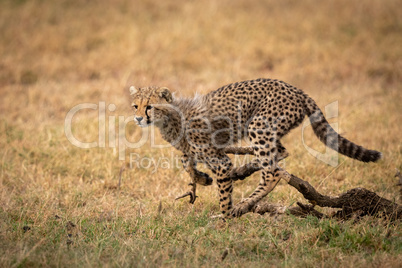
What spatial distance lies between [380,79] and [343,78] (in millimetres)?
640

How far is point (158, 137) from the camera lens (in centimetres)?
645

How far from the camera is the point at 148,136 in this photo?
21.1 feet

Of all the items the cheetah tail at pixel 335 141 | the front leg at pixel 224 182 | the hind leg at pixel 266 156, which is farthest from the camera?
the front leg at pixel 224 182

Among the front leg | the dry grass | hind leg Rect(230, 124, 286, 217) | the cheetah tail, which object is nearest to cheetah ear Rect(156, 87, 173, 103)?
the front leg

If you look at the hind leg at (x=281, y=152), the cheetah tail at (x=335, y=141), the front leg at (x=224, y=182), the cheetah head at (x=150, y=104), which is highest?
the cheetah head at (x=150, y=104)

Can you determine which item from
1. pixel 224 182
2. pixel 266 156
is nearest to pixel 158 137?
pixel 224 182

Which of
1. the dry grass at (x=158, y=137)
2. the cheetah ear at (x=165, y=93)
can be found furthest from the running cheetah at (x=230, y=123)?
the dry grass at (x=158, y=137)

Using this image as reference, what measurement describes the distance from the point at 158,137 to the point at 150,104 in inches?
81.9

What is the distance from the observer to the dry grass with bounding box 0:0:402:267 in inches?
140

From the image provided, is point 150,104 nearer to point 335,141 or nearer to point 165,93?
point 165,93

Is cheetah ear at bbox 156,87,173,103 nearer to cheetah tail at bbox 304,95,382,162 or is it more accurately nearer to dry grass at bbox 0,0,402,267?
dry grass at bbox 0,0,402,267

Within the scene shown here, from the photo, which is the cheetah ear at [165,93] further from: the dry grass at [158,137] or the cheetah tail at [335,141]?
the cheetah tail at [335,141]

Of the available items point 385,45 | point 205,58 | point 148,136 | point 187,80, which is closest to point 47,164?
point 148,136

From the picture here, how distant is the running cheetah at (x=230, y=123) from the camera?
169 inches
